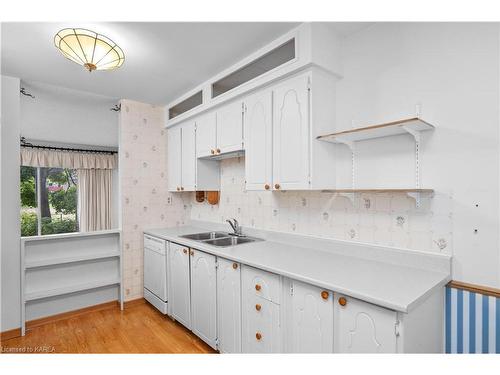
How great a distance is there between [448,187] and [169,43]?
80.3 inches

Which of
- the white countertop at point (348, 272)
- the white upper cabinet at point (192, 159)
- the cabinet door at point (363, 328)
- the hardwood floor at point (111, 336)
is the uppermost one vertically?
the white upper cabinet at point (192, 159)

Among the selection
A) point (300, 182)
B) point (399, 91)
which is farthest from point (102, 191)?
point (399, 91)

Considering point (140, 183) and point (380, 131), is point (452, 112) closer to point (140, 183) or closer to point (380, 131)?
point (380, 131)

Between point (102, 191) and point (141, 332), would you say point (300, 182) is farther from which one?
point (102, 191)

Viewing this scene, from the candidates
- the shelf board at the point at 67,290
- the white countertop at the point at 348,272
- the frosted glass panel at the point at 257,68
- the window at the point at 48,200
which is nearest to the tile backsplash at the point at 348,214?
the white countertop at the point at 348,272

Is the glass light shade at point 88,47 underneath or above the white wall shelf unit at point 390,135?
above

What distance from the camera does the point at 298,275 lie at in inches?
59.9

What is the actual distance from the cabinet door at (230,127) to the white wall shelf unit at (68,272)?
1667 millimetres

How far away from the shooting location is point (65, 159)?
402 cm

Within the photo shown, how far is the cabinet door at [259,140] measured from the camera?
2.12 meters

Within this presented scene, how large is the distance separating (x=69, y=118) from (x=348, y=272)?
156 inches

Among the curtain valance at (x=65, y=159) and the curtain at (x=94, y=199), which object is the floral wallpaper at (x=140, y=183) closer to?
the curtain valance at (x=65, y=159)

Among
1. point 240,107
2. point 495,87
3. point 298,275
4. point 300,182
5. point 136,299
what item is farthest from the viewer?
point 136,299

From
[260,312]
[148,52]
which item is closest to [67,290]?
[260,312]
